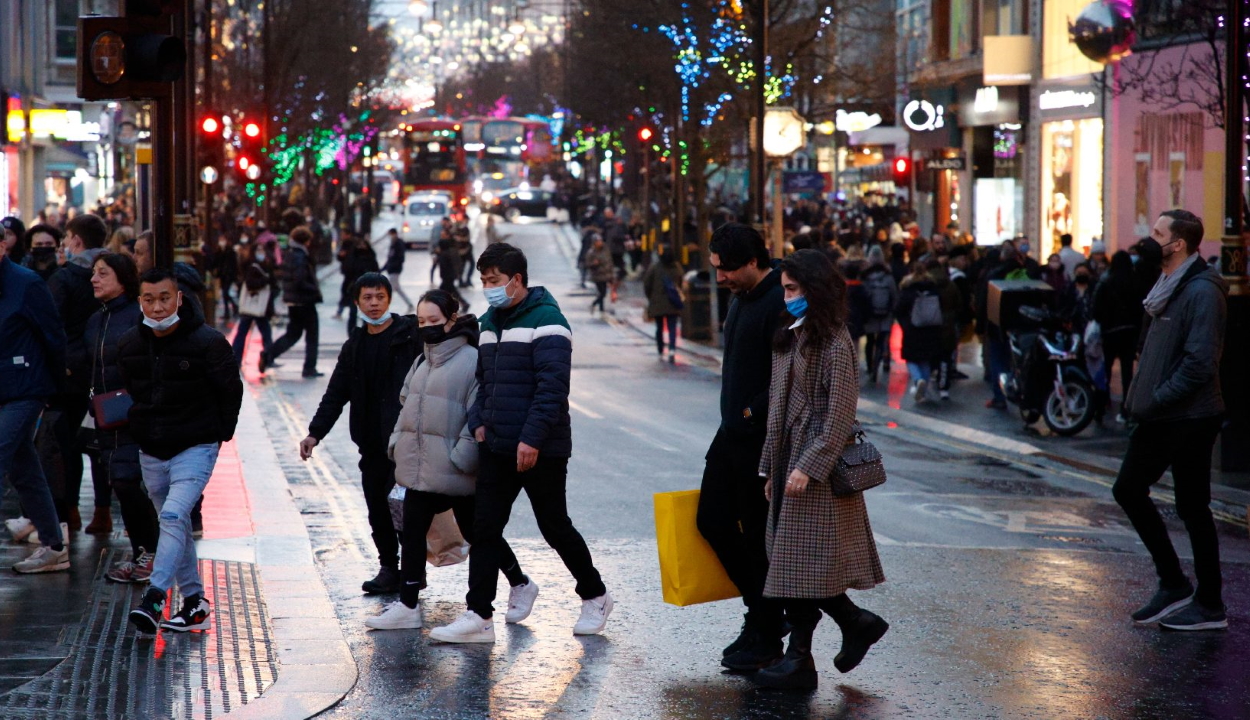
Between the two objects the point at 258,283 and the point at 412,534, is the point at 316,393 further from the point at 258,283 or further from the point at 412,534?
the point at 412,534

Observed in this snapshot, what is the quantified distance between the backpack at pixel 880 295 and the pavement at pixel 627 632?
6922 millimetres

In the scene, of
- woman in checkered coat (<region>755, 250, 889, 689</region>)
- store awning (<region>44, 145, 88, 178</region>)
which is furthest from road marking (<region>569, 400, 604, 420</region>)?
store awning (<region>44, 145, 88, 178</region>)

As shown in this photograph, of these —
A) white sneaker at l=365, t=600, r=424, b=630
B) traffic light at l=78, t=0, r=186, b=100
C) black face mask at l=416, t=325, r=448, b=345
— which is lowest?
white sneaker at l=365, t=600, r=424, b=630

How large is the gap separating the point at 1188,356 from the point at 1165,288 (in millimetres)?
362

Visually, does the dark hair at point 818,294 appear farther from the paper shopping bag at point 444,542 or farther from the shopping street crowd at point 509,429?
the paper shopping bag at point 444,542

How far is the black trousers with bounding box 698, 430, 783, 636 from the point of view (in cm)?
691

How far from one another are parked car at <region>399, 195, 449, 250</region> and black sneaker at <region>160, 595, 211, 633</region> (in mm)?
52619

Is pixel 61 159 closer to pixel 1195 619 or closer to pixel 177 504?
pixel 177 504

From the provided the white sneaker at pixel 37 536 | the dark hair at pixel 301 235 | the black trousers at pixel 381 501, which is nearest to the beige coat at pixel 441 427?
the black trousers at pixel 381 501

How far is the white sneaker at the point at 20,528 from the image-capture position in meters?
9.80

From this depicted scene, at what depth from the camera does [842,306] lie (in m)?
6.61

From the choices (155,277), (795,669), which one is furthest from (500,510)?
(155,277)

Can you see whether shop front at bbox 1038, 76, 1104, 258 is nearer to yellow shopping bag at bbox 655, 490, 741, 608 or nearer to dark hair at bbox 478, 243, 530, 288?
dark hair at bbox 478, 243, 530, 288

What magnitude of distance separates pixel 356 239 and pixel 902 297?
11.9 meters
